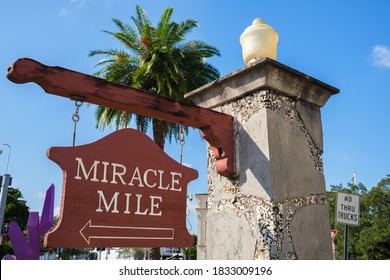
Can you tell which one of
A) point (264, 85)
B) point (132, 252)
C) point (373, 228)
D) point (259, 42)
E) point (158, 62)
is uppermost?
point (158, 62)

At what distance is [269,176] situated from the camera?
2.48m

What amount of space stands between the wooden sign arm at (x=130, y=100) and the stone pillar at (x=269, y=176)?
0.40 feet

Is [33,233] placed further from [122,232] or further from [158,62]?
[158,62]

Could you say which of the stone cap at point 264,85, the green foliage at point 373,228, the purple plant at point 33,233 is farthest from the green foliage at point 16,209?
the stone cap at point 264,85

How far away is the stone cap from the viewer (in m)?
2.62

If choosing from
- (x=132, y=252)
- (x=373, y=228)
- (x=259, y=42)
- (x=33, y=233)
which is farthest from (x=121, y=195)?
(x=132, y=252)

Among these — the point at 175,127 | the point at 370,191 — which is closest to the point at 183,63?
the point at 175,127

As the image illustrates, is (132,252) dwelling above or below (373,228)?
below

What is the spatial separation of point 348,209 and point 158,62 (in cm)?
884

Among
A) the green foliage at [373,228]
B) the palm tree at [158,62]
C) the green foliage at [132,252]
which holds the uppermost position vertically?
the palm tree at [158,62]

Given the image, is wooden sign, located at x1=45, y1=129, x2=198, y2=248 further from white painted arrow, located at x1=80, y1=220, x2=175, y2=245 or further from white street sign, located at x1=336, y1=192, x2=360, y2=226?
white street sign, located at x1=336, y1=192, x2=360, y2=226

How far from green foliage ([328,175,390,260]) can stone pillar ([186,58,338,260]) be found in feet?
74.8

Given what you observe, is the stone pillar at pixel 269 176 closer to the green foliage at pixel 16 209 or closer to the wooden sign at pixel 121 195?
the wooden sign at pixel 121 195

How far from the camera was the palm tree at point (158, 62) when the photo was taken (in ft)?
40.7
